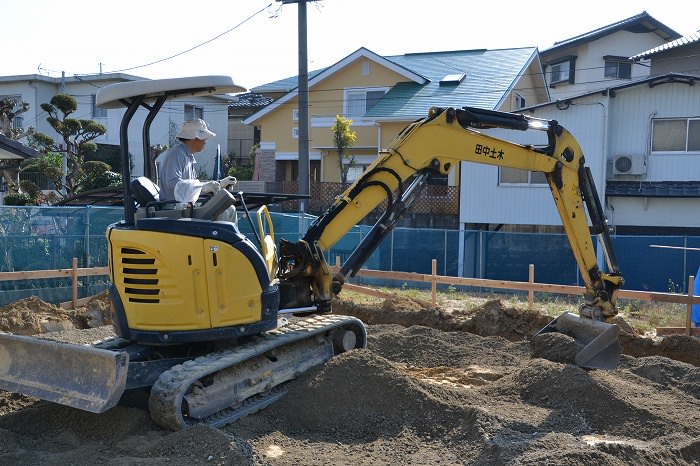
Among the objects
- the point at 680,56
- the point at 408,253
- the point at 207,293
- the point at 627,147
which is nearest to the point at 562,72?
the point at 680,56

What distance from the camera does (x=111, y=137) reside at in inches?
1320

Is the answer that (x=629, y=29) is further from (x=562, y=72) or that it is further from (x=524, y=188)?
(x=524, y=188)

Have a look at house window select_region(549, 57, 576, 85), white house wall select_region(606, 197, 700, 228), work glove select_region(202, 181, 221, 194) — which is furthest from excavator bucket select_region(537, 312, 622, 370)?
house window select_region(549, 57, 576, 85)

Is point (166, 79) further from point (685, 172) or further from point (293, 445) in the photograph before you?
point (685, 172)

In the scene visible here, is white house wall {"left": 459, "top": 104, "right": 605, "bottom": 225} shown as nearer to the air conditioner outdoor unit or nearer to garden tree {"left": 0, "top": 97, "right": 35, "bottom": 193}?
the air conditioner outdoor unit

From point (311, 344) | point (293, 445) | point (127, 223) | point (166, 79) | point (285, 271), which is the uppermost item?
point (166, 79)

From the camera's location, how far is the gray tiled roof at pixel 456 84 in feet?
83.8

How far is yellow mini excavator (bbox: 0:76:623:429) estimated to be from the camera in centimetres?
610

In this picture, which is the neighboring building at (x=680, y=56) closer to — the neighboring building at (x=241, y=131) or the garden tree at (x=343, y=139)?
the garden tree at (x=343, y=139)

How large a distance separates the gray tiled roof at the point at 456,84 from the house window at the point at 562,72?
7.50 m

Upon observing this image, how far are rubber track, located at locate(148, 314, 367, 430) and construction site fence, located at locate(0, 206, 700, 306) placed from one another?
456 cm

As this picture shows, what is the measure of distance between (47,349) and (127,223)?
1.19 meters

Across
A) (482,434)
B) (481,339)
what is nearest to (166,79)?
(482,434)

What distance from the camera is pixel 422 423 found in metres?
6.54
